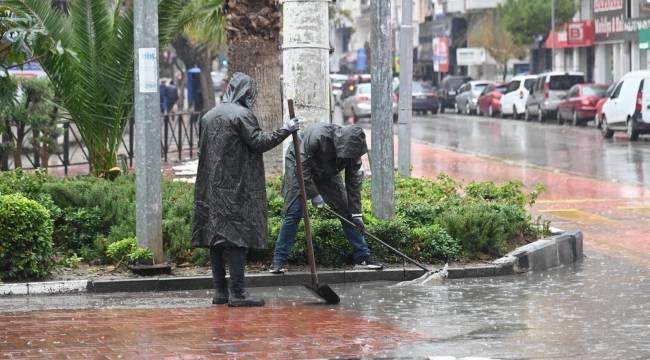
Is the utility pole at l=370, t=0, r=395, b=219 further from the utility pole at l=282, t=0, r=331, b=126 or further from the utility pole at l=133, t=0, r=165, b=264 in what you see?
the utility pole at l=133, t=0, r=165, b=264

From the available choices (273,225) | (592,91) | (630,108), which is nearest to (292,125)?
(273,225)

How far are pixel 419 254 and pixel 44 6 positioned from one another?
19.4 feet

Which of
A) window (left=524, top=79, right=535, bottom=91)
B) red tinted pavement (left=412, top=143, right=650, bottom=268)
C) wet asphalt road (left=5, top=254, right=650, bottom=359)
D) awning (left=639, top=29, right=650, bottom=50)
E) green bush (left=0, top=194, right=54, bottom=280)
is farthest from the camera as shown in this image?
awning (left=639, top=29, right=650, bottom=50)

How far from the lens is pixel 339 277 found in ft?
39.5

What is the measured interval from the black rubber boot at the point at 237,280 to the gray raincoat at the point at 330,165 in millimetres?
1396

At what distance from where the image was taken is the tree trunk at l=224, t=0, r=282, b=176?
18.5 meters

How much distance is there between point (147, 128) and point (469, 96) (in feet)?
154

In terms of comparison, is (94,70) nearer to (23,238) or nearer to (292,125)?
(23,238)

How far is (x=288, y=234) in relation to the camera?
467 inches

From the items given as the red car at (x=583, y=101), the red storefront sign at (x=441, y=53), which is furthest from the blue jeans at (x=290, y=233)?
the red storefront sign at (x=441, y=53)

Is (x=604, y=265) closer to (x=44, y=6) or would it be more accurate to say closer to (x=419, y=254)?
(x=419, y=254)

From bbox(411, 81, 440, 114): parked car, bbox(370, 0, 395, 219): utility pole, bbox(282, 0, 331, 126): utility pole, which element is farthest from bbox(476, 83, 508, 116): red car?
bbox(370, 0, 395, 219): utility pole

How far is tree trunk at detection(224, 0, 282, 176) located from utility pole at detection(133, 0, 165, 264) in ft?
21.3

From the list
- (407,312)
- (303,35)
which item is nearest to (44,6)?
(303,35)
